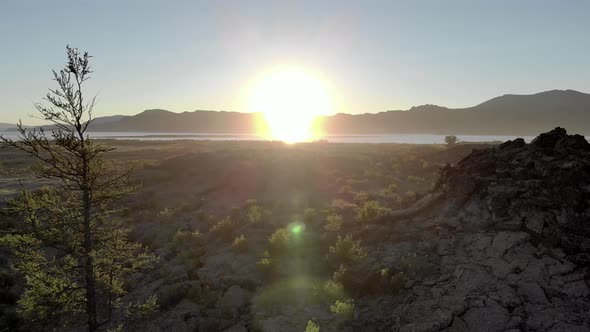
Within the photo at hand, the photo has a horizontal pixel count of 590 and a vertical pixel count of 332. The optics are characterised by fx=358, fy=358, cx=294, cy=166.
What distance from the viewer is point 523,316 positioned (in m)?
10.5

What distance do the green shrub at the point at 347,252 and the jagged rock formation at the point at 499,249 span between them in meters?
0.63

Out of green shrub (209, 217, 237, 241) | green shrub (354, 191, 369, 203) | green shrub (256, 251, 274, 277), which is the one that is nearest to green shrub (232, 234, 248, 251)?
green shrub (209, 217, 237, 241)

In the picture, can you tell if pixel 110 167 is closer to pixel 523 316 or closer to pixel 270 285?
pixel 270 285

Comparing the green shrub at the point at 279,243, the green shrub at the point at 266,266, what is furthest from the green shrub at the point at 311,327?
the green shrub at the point at 279,243

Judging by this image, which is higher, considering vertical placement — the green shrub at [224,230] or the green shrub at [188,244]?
the green shrub at [224,230]

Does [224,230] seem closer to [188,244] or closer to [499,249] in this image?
[188,244]

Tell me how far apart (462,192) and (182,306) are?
13279 mm

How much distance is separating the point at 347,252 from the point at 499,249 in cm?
594

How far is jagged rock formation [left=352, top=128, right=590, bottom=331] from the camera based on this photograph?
10812 millimetres

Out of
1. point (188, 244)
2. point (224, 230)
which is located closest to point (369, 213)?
point (224, 230)

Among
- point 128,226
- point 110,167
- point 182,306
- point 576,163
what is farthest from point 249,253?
point 576,163

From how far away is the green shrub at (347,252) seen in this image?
15617 mm

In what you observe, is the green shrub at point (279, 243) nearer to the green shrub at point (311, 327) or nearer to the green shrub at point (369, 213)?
the green shrub at point (369, 213)

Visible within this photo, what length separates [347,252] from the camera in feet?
52.3
